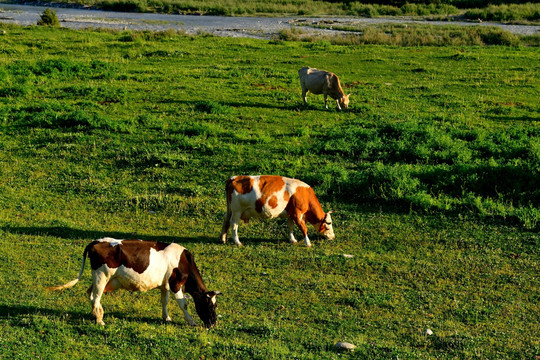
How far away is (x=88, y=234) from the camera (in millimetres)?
13445

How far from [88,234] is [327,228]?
4.91m

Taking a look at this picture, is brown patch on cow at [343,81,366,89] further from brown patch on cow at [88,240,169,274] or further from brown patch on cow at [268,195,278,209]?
brown patch on cow at [88,240,169,274]

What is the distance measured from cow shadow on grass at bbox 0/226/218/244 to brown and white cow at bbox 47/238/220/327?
11.2 feet

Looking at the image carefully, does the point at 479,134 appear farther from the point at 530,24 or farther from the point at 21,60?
the point at 530,24

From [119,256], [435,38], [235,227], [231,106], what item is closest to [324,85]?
[231,106]

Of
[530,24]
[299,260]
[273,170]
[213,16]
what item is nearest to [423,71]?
[273,170]

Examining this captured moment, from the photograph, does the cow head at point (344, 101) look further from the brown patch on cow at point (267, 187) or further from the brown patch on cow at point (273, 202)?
the brown patch on cow at point (273, 202)

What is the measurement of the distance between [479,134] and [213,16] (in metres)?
51.3

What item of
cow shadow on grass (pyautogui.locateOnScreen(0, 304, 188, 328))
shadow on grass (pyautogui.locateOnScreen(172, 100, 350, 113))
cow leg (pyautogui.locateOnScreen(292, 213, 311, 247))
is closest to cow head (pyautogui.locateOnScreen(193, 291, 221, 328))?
cow shadow on grass (pyautogui.locateOnScreen(0, 304, 188, 328))

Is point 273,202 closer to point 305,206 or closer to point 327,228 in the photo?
point 305,206

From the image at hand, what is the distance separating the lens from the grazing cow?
24031mm

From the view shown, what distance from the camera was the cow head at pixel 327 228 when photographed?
528 inches

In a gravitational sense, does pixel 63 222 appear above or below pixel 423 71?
below

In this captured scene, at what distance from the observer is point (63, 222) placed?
13953 mm
